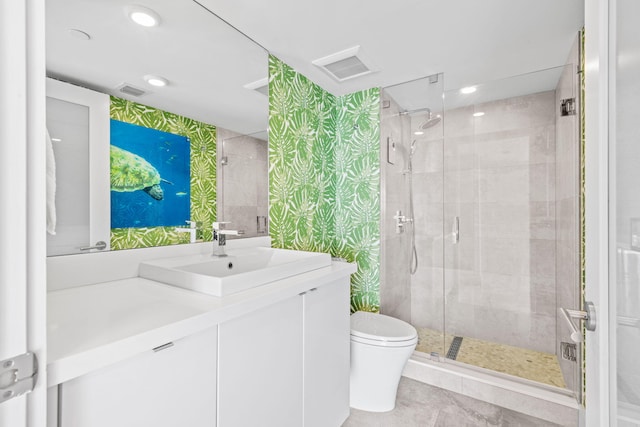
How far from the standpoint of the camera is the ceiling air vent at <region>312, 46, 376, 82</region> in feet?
6.30

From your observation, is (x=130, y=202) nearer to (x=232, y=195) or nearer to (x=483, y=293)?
(x=232, y=195)

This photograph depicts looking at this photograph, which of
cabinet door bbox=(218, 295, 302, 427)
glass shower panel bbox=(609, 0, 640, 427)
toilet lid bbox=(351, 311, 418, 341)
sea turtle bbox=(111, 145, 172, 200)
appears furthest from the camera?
toilet lid bbox=(351, 311, 418, 341)

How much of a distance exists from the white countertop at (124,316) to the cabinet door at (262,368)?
0.07 meters

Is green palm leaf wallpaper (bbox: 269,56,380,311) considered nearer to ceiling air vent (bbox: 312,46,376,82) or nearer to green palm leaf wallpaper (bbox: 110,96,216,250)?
ceiling air vent (bbox: 312,46,376,82)

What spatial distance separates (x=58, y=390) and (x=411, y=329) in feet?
5.84

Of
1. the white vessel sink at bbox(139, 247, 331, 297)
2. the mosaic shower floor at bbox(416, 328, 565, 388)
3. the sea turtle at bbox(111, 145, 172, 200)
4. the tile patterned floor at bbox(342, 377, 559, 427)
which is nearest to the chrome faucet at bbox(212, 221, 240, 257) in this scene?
the white vessel sink at bbox(139, 247, 331, 297)

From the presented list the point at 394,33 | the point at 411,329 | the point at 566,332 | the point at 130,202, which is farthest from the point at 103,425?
the point at 566,332

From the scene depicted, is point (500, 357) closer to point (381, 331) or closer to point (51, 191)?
point (381, 331)

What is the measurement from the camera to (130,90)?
50.3 inches

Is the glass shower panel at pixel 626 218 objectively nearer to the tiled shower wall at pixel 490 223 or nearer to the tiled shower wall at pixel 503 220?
the tiled shower wall at pixel 490 223

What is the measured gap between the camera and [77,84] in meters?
1.13

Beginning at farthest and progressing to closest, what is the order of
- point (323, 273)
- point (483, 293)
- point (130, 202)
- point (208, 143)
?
point (483, 293)
point (208, 143)
point (323, 273)
point (130, 202)

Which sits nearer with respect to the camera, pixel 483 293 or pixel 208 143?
pixel 208 143

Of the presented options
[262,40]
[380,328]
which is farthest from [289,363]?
[262,40]
